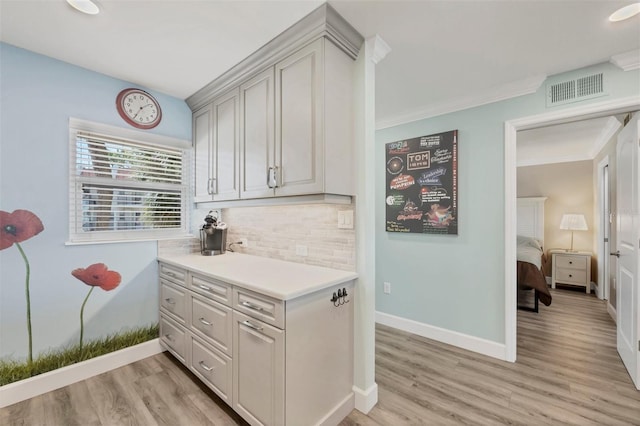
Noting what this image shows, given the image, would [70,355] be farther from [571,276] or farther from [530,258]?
[571,276]

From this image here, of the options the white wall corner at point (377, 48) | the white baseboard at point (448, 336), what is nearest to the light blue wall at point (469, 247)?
the white baseboard at point (448, 336)

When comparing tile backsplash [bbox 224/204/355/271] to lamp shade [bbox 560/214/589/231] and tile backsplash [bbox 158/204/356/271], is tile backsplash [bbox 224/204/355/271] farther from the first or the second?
lamp shade [bbox 560/214/589/231]

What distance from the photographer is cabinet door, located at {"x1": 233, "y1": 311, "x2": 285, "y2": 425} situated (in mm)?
Result: 1418

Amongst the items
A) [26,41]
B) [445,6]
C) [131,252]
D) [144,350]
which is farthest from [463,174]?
[26,41]

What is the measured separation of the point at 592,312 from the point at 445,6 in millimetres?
4446

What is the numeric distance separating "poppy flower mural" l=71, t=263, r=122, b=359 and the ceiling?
5.35ft

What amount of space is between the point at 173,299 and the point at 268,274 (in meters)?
1.10

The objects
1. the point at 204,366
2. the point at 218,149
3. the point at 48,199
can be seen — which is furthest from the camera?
the point at 218,149

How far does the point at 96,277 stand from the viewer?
2.27 m

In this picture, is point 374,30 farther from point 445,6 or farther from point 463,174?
point 463,174

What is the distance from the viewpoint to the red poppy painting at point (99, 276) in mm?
2209

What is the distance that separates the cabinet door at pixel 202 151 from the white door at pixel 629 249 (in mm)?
3480

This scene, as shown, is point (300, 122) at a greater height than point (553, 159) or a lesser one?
lesser

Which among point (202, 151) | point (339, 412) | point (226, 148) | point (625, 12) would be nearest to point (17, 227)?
point (202, 151)
